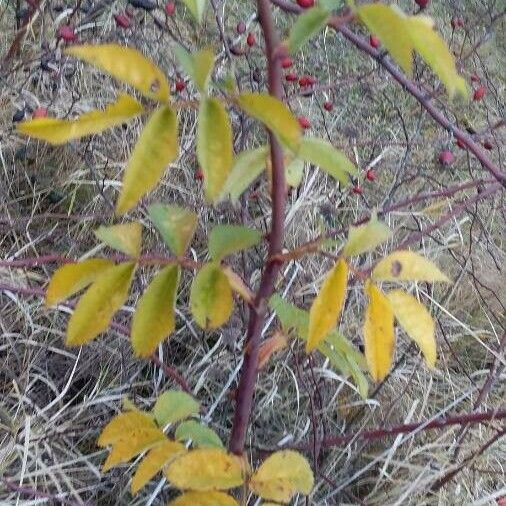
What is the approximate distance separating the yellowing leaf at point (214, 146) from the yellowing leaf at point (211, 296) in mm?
117

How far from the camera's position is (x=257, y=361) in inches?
25.9

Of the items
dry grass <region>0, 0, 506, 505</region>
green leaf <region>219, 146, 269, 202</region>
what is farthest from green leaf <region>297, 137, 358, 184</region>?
dry grass <region>0, 0, 506, 505</region>

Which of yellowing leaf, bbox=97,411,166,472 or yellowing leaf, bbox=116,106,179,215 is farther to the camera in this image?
yellowing leaf, bbox=97,411,166,472

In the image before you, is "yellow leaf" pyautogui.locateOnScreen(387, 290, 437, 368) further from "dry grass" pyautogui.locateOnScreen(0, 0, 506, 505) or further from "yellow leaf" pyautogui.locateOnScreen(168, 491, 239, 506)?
"dry grass" pyautogui.locateOnScreen(0, 0, 506, 505)

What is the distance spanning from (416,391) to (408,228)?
0.38 m

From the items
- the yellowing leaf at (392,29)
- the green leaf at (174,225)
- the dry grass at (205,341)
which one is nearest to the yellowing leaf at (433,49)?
the yellowing leaf at (392,29)

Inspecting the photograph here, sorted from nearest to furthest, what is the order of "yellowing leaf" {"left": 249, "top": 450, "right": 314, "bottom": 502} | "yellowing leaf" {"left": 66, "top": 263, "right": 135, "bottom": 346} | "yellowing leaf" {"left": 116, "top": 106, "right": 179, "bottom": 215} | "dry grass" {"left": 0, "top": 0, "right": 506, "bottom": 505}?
"yellowing leaf" {"left": 116, "top": 106, "right": 179, "bottom": 215}
"yellowing leaf" {"left": 66, "top": 263, "right": 135, "bottom": 346}
"yellowing leaf" {"left": 249, "top": 450, "right": 314, "bottom": 502}
"dry grass" {"left": 0, "top": 0, "right": 506, "bottom": 505}

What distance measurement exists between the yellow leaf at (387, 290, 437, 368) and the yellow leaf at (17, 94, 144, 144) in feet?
0.77

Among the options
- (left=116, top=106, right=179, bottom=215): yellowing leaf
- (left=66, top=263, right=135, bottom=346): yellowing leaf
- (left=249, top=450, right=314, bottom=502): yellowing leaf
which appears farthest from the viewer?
(left=249, top=450, right=314, bottom=502): yellowing leaf

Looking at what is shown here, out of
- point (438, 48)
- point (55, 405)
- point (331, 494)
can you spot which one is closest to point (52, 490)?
point (55, 405)

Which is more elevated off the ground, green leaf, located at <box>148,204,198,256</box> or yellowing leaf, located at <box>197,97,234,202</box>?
yellowing leaf, located at <box>197,97,234,202</box>

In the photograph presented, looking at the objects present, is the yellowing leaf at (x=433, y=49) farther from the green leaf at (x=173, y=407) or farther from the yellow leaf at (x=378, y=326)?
the green leaf at (x=173, y=407)

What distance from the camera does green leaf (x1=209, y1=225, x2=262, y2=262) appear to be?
22.6 inches

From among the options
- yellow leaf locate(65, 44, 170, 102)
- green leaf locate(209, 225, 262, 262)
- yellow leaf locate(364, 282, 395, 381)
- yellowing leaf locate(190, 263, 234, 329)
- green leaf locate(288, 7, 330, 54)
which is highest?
green leaf locate(288, 7, 330, 54)
